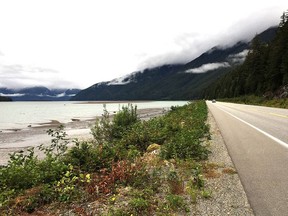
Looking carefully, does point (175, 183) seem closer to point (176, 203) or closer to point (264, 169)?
point (176, 203)

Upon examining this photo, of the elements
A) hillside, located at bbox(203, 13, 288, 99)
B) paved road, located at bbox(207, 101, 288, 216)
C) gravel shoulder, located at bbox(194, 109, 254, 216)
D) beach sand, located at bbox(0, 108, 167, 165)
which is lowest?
beach sand, located at bbox(0, 108, 167, 165)

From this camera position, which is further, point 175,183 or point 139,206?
point 175,183

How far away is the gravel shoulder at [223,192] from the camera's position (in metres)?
4.95

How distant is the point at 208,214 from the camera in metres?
4.83

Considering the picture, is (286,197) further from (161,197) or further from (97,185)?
(97,185)

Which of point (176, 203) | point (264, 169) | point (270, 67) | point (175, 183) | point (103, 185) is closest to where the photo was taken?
point (176, 203)

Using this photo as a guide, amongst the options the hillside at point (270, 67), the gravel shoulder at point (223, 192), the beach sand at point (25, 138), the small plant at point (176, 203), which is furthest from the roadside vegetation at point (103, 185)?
the hillside at point (270, 67)

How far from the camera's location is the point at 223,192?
5.82 m

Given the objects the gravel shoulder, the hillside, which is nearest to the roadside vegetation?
the gravel shoulder

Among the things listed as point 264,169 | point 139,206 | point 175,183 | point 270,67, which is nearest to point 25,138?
point 175,183

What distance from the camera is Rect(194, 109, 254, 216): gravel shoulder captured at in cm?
495

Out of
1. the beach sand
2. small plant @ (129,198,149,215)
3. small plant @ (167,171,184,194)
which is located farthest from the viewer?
the beach sand

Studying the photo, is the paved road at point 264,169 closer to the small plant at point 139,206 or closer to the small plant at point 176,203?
the small plant at point 176,203

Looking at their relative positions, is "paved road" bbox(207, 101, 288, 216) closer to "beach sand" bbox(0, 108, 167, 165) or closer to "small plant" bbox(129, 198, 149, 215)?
"small plant" bbox(129, 198, 149, 215)
